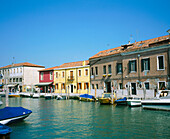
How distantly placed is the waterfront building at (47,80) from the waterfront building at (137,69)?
1386cm

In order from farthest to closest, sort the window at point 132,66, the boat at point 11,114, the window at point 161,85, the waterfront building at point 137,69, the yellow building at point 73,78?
the yellow building at point 73,78 < the window at point 132,66 < the waterfront building at point 137,69 < the window at point 161,85 < the boat at point 11,114

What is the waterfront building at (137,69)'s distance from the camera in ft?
82.2

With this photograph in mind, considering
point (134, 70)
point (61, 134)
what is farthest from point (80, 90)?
point (61, 134)

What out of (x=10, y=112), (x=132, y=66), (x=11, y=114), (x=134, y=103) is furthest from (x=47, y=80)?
(x=11, y=114)

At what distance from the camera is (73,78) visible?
41.0 m

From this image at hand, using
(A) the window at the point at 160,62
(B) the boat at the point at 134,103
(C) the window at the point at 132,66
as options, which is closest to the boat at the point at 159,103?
(B) the boat at the point at 134,103

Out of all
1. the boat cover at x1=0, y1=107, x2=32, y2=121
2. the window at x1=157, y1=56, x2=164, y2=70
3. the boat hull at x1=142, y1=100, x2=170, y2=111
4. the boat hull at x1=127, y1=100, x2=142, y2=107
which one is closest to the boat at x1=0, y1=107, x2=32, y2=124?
the boat cover at x1=0, y1=107, x2=32, y2=121

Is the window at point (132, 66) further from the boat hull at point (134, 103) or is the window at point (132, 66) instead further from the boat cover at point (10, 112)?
the boat cover at point (10, 112)

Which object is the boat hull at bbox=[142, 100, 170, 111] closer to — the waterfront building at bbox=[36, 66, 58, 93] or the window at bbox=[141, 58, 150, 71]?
the window at bbox=[141, 58, 150, 71]

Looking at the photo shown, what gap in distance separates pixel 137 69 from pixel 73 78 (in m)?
16.2

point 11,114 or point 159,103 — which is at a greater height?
point 159,103

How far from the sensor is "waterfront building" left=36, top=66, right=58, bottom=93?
45.6m

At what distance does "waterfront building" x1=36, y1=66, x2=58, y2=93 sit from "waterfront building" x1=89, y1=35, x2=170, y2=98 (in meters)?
13.9

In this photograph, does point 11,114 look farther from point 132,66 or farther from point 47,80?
point 47,80
